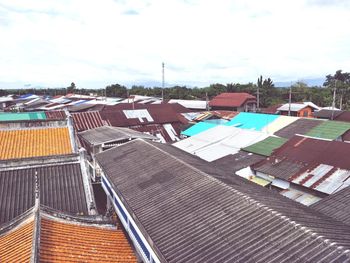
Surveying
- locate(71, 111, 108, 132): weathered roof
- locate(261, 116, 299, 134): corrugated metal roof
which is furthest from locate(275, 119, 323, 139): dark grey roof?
locate(71, 111, 108, 132): weathered roof

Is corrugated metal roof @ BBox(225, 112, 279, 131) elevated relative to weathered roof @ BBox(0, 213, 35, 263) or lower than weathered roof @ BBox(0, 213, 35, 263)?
elevated

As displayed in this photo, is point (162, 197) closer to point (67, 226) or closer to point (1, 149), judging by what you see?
point (67, 226)

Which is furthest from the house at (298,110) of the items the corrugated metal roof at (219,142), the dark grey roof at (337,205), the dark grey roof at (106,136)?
the dark grey roof at (337,205)

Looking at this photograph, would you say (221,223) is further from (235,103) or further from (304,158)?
(235,103)

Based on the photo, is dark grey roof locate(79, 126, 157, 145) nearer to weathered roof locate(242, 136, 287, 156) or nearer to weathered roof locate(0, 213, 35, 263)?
weathered roof locate(242, 136, 287, 156)

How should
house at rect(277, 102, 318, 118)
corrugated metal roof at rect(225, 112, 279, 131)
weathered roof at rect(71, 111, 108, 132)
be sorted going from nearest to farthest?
corrugated metal roof at rect(225, 112, 279, 131) < weathered roof at rect(71, 111, 108, 132) < house at rect(277, 102, 318, 118)

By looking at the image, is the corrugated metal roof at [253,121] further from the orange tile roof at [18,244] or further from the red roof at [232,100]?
the orange tile roof at [18,244]

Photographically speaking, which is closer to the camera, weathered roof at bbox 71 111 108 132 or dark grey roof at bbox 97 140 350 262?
dark grey roof at bbox 97 140 350 262
